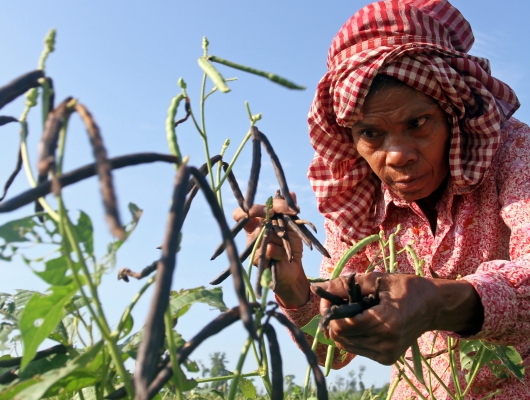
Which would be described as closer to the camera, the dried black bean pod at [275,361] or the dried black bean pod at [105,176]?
the dried black bean pod at [105,176]

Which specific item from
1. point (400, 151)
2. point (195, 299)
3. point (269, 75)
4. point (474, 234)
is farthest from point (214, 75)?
point (474, 234)

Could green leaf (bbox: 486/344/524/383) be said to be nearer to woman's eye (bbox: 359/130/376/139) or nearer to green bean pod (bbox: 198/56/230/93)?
woman's eye (bbox: 359/130/376/139)

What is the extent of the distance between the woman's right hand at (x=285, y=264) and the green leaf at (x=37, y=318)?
0.77m

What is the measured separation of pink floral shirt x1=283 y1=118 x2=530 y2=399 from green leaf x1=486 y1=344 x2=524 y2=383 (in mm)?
135

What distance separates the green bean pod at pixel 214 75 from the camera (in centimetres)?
54

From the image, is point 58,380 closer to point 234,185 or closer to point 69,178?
point 69,178

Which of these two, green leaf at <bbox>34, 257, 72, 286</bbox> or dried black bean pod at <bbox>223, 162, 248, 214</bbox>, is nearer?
green leaf at <bbox>34, 257, 72, 286</bbox>

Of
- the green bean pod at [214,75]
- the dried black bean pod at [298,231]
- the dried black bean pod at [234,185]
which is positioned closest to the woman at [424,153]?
the dried black bean pod at [298,231]

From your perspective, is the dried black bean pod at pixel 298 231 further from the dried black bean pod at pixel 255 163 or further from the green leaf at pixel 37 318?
the green leaf at pixel 37 318

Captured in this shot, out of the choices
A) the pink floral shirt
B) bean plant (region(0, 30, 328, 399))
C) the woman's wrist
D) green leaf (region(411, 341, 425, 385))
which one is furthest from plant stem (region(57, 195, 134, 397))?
the pink floral shirt

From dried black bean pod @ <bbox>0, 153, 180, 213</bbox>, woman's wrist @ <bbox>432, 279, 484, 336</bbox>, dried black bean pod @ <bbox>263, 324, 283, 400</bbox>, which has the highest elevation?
A: dried black bean pod @ <bbox>0, 153, 180, 213</bbox>

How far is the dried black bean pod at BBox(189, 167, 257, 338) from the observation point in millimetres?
460

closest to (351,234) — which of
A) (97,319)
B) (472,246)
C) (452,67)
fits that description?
(472,246)

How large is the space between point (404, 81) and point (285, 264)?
0.74 m
